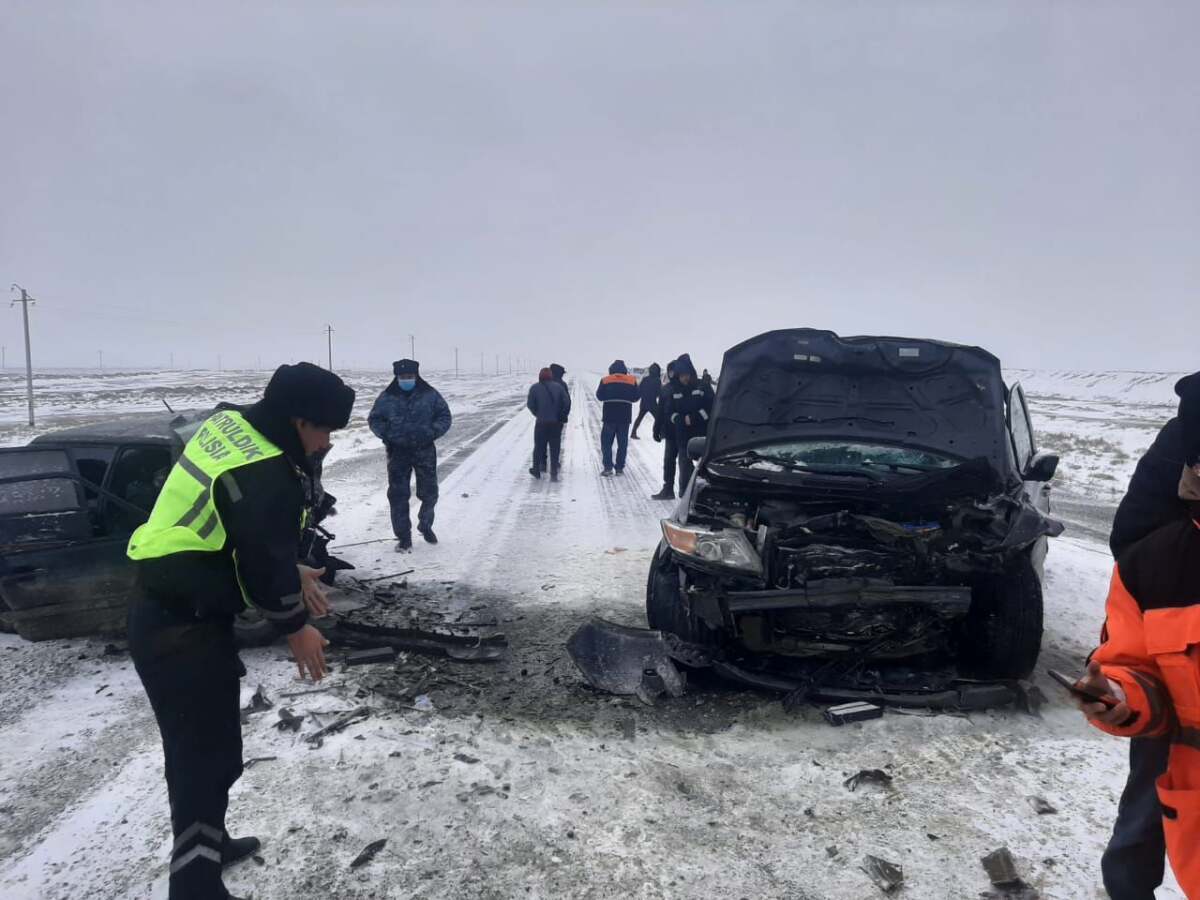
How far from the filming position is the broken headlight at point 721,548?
3600mm

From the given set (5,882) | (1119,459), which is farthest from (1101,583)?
(1119,459)

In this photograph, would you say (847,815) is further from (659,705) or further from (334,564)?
(334,564)

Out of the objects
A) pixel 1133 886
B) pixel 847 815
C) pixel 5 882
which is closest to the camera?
pixel 1133 886

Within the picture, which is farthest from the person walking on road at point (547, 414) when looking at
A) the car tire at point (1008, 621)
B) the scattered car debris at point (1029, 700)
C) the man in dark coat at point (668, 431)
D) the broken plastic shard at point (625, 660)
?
the scattered car debris at point (1029, 700)

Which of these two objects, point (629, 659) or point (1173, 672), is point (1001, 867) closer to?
point (1173, 672)

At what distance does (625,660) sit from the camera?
4.13 m

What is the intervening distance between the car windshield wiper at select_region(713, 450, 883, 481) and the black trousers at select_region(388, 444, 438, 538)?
11.7 ft

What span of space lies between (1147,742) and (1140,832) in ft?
0.81

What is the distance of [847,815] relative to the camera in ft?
9.34

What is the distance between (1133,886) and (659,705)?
2.23 meters

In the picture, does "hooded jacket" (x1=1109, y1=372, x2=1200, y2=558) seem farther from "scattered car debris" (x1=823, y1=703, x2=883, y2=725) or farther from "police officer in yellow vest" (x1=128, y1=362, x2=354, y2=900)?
"police officer in yellow vest" (x1=128, y1=362, x2=354, y2=900)

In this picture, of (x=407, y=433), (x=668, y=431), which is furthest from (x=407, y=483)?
(x=668, y=431)

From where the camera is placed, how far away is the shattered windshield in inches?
166

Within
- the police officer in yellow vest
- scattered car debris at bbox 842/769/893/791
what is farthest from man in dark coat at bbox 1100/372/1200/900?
the police officer in yellow vest
